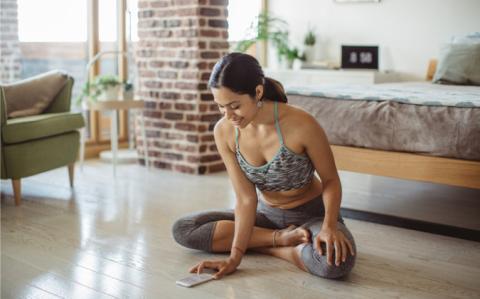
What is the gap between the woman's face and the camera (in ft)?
7.72

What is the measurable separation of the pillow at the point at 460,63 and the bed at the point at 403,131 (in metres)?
0.98

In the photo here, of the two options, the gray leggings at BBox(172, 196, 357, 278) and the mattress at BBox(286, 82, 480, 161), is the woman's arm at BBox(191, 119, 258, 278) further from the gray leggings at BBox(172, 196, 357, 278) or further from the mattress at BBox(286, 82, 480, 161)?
the mattress at BBox(286, 82, 480, 161)

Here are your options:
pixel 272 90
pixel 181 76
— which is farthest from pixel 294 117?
pixel 181 76

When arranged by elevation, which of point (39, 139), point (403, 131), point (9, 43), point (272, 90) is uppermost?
point (9, 43)

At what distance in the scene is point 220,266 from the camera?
2643 mm

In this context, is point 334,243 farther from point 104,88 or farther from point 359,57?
point 359,57

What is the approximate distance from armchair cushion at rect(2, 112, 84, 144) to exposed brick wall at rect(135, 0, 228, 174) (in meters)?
0.87

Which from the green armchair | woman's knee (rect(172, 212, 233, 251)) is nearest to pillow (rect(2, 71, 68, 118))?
the green armchair

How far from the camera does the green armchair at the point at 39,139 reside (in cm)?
383

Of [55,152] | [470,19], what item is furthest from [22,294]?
[470,19]

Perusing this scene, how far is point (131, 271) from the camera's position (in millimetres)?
2729

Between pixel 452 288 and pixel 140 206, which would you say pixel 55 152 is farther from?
pixel 452 288

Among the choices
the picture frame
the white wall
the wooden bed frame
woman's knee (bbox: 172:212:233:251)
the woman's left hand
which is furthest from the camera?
the picture frame

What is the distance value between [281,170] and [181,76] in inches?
95.9
